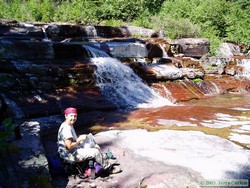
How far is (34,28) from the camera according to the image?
56.8 ft

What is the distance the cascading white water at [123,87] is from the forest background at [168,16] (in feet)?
28.2

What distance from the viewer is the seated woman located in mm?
4633

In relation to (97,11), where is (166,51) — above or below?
below

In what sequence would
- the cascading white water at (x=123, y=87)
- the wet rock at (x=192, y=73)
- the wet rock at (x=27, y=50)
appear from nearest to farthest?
the cascading white water at (x=123, y=87) < the wet rock at (x=27, y=50) < the wet rock at (x=192, y=73)

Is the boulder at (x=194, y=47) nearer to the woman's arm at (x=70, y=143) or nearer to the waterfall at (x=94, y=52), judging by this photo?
the waterfall at (x=94, y=52)

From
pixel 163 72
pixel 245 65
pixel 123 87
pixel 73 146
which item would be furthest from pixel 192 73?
pixel 73 146

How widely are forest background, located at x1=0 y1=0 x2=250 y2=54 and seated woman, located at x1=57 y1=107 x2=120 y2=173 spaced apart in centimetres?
1593

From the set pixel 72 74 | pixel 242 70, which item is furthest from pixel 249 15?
pixel 72 74

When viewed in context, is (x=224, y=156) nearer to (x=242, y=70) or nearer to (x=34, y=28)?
(x=242, y=70)

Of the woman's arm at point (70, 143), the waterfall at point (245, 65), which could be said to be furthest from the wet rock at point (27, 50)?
the waterfall at point (245, 65)

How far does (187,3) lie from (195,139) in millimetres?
22442

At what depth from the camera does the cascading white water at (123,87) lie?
11078 mm

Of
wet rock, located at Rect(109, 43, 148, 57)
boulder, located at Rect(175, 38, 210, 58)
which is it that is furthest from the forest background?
wet rock, located at Rect(109, 43, 148, 57)

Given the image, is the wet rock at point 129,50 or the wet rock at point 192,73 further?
the wet rock at point 129,50
